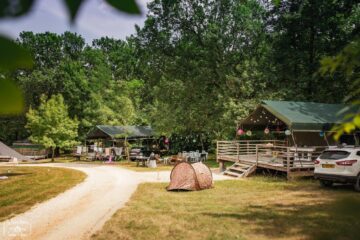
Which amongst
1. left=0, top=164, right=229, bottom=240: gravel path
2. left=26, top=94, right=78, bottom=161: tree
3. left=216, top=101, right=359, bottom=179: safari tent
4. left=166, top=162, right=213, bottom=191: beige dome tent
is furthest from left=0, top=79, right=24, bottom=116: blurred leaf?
left=26, top=94, right=78, bottom=161: tree

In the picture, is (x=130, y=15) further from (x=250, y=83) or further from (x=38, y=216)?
(x=250, y=83)

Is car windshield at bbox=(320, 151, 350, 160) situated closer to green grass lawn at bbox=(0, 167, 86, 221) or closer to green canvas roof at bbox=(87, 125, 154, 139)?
green grass lawn at bbox=(0, 167, 86, 221)

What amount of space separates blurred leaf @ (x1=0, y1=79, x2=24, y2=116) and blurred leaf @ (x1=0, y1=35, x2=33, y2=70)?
33 millimetres

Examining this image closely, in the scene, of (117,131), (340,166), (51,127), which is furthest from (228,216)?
(51,127)

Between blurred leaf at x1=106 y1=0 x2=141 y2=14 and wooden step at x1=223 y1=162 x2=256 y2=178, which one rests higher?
blurred leaf at x1=106 y1=0 x2=141 y2=14

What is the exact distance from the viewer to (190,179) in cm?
1433

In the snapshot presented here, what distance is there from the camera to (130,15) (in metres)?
0.60

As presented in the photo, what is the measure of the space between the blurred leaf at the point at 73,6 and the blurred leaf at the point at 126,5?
2.1 inches

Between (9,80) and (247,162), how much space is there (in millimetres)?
19697

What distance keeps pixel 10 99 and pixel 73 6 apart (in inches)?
7.1

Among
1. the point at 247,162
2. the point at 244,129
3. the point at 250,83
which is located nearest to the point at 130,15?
the point at 247,162

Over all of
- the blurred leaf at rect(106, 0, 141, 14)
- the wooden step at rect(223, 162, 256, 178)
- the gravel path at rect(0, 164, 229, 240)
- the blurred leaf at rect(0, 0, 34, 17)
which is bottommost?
the gravel path at rect(0, 164, 229, 240)

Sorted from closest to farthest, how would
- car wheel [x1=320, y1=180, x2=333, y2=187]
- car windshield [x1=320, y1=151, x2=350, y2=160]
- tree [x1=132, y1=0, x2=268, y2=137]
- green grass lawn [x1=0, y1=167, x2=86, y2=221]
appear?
green grass lawn [x1=0, y1=167, x2=86, y2=221] → car windshield [x1=320, y1=151, x2=350, y2=160] → car wheel [x1=320, y1=180, x2=333, y2=187] → tree [x1=132, y1=0, x2=268, y2=137]

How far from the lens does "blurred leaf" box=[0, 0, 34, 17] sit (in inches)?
20.7
